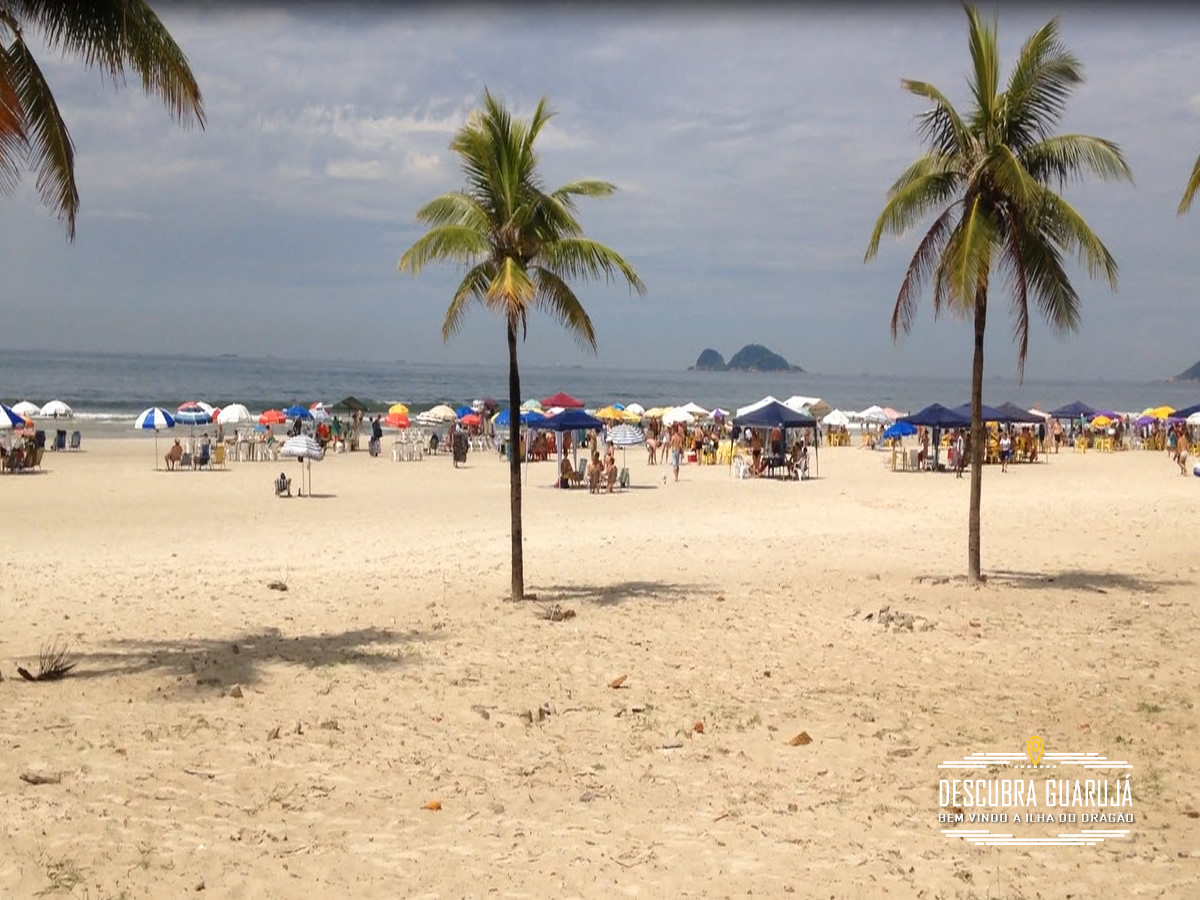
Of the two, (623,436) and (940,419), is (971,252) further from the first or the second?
(940,419)

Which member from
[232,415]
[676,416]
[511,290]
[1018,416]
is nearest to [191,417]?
[232,415]

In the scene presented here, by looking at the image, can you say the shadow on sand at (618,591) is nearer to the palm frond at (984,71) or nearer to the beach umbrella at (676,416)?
the palm frond at (984,71)

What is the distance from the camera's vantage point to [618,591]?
40.7 feet

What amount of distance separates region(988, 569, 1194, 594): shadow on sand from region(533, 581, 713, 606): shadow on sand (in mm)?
3723

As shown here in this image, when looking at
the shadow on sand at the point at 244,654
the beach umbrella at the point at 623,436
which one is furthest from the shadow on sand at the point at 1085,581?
the beach umbrella at the point at 623,436

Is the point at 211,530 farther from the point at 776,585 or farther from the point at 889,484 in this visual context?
the point at 889,484

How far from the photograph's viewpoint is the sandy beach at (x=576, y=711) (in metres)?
4.96

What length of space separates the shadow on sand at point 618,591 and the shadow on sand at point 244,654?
237cm

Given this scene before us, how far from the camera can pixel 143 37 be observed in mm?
7438

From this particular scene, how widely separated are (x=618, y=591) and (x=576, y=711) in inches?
191

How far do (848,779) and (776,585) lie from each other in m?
6.59

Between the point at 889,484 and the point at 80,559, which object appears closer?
the point at 80,559

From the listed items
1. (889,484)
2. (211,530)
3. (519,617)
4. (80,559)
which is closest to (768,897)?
(519,617)

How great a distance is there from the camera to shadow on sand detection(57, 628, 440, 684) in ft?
26.8
